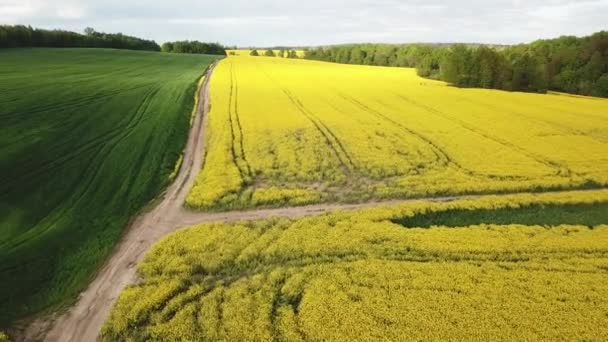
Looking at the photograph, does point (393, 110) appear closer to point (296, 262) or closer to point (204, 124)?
point (204, 124)

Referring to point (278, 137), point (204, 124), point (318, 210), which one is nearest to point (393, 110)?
point (278, 137)

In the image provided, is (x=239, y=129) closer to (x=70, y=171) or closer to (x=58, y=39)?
(x=70, y=171)

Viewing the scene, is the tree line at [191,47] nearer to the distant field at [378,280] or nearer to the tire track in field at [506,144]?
the tire track in field at [506,144]

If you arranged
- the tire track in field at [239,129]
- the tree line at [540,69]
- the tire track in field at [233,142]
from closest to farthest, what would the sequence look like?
the tire track in field at [233,142]
the tire track in field at [239,129]
the tree line at [540,69]

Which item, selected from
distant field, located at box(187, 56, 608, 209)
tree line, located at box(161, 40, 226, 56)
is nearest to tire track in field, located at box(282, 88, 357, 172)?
distant field, located at box(187, 56, 608, 209)

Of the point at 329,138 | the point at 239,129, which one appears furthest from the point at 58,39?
the point at 329,138

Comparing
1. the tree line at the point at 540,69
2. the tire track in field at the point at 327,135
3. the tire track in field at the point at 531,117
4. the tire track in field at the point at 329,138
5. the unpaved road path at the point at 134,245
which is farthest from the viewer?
the tree line at the point at 540,69

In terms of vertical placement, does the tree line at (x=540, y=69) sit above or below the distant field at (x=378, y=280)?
above

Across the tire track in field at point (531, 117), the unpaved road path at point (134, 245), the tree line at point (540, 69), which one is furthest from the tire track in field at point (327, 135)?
the tree line at point (540, 69)
